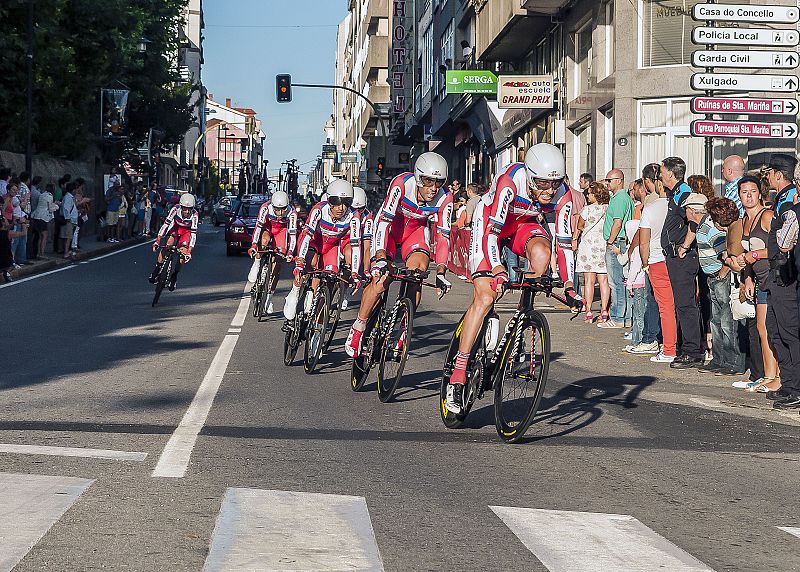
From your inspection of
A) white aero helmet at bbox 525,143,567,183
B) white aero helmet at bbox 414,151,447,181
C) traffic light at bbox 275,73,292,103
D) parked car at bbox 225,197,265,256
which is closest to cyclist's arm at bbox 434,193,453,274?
white aero helmet at bbox 414,151,447,181

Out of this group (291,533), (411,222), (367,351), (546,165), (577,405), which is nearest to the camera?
(291,533)

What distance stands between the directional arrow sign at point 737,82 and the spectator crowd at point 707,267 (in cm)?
137

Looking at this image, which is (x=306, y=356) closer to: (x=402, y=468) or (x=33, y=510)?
(x=402, y=468)

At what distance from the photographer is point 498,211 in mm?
8703

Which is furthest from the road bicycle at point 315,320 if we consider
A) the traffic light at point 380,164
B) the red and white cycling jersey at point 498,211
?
the traffic light at point 380,164

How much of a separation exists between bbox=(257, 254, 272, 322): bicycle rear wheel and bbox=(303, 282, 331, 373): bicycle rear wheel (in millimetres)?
5302

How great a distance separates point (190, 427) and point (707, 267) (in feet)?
18.9

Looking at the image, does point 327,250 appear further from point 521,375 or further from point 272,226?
point 521,375

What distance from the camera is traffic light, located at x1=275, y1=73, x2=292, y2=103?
48.7 metres

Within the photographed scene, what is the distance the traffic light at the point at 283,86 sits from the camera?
4869 centimetres

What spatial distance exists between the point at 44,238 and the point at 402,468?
25013 millimetres

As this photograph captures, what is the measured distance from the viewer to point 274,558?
5363 millimetres

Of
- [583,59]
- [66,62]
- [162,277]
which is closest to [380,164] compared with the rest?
[66,62]

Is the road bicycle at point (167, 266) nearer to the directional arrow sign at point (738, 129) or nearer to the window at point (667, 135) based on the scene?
the directional arrow sign at point (738, 129)
